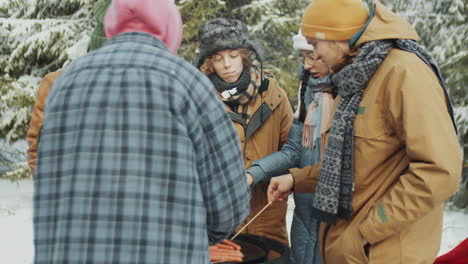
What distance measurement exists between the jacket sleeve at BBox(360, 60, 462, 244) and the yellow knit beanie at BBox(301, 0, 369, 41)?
36 cm

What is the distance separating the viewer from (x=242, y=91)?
3457 mm

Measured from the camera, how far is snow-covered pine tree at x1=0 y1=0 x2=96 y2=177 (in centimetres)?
804

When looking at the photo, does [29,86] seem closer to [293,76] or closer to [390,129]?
[293,76]

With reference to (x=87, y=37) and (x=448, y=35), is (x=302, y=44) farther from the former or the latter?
(x=87, y=37)

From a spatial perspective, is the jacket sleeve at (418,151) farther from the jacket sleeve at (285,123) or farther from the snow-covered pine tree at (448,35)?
the snow-covered pine tree at (448,35)

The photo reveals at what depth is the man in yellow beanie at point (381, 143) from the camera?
2.07 m

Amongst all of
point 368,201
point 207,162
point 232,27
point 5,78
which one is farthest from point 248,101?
point 5,78

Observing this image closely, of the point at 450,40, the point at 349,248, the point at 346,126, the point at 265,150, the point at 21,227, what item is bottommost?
the point at 21,227

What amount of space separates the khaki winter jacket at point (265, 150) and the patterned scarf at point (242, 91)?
0.05m

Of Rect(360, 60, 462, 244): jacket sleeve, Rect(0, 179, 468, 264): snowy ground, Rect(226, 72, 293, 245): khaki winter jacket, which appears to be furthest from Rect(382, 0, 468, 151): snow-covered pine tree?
Rect(360, 60, 462, 244): jacket sleeve

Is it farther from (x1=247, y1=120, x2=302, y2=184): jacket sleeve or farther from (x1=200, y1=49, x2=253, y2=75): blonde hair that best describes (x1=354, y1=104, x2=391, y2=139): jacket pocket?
(x1=200, y1=49, x2=253, y2=75): blonde hair

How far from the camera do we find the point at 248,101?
349 cm

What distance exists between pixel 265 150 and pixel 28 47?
6.46 metres

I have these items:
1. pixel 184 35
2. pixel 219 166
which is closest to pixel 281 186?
pixel 219 166
